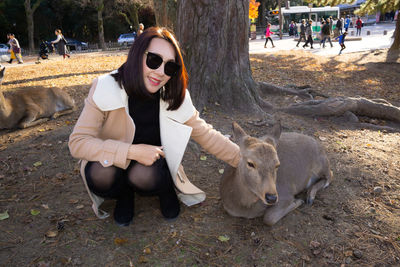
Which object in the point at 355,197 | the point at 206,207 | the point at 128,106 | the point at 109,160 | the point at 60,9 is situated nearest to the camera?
the point at 109,160

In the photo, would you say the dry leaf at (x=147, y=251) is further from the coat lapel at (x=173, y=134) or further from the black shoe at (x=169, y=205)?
the coat lapel at (x=173, y=134)

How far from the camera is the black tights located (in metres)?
2.95

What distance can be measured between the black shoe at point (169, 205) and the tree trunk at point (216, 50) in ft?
8.84

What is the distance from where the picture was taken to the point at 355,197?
13.0 feet

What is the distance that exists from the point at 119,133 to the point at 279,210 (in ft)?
6.07

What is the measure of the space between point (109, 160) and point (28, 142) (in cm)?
373

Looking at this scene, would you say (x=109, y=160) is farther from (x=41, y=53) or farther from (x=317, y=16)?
(x=317, y=16)

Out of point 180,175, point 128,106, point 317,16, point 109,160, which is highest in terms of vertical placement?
point 317,16

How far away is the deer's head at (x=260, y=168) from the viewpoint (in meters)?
2.97

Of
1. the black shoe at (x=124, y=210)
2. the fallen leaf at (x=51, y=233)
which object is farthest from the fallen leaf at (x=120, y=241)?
the fallen leaf at (x=51, y=233)

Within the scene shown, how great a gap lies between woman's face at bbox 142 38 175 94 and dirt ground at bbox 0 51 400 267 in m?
1.43

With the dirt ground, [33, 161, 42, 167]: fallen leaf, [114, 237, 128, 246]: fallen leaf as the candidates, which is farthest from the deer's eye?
[33, 161, 42, 167]: fallen leaf

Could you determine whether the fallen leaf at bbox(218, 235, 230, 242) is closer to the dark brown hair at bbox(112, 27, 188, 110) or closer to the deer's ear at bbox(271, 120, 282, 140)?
the deer's ear at bbox(271, 120, 282, 140)

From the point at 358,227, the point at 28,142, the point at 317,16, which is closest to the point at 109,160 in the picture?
the point at 358,227
